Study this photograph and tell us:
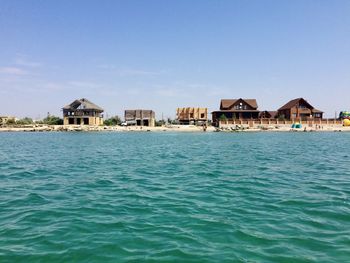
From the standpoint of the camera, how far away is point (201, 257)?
5969 mm

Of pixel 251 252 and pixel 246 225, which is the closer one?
pixel 251 252

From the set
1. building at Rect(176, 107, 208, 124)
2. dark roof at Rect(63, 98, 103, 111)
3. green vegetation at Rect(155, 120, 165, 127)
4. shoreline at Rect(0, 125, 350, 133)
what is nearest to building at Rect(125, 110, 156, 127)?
green vegetation at Rect(155, 120, 165, 127)

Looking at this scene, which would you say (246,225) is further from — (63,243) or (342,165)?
(342,165)

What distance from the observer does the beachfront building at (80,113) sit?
314 ft

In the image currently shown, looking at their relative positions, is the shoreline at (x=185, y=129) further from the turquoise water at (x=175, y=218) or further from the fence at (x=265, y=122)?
the turquoise water at (x=175, y=218)

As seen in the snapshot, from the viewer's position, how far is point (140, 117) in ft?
336

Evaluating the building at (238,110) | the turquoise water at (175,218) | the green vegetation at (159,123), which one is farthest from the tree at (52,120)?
the turquoise water at (175,218)

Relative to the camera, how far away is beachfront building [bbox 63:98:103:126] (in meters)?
95.6

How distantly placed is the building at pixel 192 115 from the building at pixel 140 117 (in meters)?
11.4

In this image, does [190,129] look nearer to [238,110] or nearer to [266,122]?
[238,110]

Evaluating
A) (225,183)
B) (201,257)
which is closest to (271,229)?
(201,257)

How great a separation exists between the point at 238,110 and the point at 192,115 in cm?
2037

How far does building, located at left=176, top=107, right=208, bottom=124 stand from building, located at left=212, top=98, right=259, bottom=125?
13.3 metres

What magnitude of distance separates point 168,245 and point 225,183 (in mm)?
7529
